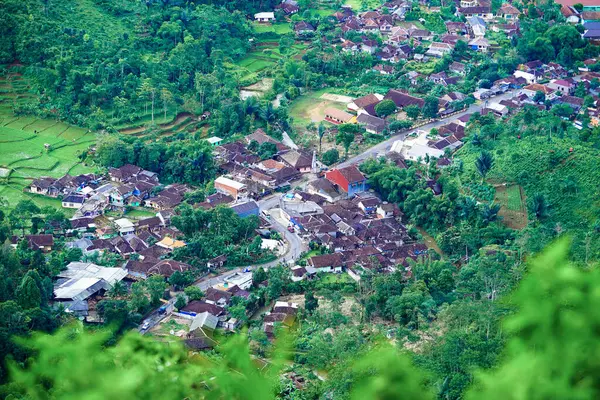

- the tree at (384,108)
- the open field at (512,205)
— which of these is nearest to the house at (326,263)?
the open field at (512,205)

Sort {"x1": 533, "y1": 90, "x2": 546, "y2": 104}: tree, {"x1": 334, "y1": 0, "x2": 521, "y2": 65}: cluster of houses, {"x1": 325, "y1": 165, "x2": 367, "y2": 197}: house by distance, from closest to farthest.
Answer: {"x1": 325, "y1": 165, "x2": 367, "y2": 197}: house < {"x1": 533, "y1": 90, "x2": 546, "y2": 104}: tree < {"x1": 334, "y1": 0, "x2": 521, "y2": 65}: cluster of houses

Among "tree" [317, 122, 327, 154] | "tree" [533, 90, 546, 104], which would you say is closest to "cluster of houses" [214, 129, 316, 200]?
"tree" [317, 122, 327, 154]

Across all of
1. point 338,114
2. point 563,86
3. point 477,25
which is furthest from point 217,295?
point 477,25

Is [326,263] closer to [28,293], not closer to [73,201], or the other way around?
[28,293]

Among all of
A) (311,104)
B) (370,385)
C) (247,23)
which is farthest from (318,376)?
(247,23)

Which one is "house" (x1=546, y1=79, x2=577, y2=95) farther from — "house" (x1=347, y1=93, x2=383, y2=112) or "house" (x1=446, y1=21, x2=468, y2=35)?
"house" (x1=446, y1=21, x2=468, y2=35)

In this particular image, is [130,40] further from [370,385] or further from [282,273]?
[370,385]
